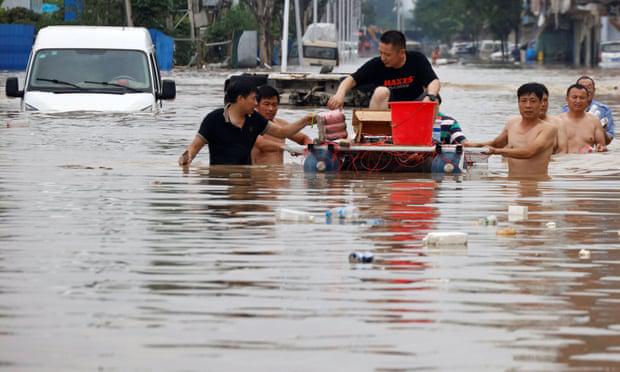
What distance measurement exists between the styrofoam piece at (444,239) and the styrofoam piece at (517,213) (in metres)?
1.53

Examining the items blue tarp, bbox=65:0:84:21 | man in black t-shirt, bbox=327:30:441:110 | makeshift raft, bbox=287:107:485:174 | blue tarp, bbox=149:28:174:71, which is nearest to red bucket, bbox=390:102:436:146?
makeshift raft, bbox=287:107:485:174

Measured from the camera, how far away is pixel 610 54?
82750mm

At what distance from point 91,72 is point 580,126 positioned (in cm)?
634

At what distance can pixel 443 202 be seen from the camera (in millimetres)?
11531

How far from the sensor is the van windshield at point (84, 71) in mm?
19719

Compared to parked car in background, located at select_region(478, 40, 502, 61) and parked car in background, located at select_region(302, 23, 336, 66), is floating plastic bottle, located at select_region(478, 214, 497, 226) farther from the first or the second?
parked car in background, located at select_region(478, 40, 502, 61)

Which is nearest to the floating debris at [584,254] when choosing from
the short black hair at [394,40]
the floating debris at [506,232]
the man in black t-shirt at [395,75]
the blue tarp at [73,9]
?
the floating debris at [506,232]

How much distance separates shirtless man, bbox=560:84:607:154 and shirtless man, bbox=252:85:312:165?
10.2ft

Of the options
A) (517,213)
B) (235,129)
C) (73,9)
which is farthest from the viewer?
(73,9)

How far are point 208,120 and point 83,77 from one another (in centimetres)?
645

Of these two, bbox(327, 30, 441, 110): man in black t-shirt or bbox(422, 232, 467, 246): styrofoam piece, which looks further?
bbox(327, 30, 441, 110): man in black t-shirt

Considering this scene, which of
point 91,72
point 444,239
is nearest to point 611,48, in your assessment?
point 91,72

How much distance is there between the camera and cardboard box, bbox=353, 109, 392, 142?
573 inches

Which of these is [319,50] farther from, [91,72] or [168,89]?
[168,89]
